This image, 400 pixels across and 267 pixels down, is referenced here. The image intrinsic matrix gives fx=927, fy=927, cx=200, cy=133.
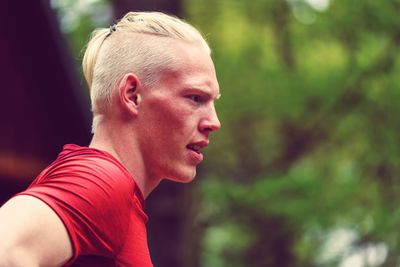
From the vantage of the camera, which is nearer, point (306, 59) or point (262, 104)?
point (262, 104)

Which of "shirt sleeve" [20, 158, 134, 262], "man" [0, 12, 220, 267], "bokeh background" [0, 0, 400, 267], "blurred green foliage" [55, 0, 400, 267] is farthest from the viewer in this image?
"blurred green foliage" [55, 0, 400, 267]

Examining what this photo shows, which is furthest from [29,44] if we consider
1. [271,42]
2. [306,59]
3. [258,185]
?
[271,42]

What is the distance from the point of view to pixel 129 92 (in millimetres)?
2301

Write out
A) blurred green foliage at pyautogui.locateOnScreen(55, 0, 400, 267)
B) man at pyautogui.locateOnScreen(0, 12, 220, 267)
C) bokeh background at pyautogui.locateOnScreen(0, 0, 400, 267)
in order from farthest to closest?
blurred green foliage at pyautogui.locateOnScreen(55, 0, 400, 267)
bokeh background at pyautogui.locateOnScreen(0, 0, 400, 267)
man at pyautogui.locateOnScreen(0, 12, 220, 267)

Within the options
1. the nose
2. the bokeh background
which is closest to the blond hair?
the nose

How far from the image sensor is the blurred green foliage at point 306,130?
12133 millimetres

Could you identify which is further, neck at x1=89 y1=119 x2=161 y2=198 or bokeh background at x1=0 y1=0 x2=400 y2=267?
bokeh background at x1=0 y1=0 x2=400 y2=267

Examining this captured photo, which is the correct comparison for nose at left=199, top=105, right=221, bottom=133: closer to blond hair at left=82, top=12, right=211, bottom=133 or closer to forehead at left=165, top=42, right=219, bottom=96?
forehead at left=165, top=42, right=219, bottom=96

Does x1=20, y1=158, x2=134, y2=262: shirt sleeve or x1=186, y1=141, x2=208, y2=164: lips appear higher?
x1=186, y1=141, x2=208, y2=164: lips

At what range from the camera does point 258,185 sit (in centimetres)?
1216

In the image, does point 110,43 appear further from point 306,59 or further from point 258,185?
point 306,59

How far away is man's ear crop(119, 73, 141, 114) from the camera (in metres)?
2.29

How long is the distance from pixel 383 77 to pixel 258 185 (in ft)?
7.20

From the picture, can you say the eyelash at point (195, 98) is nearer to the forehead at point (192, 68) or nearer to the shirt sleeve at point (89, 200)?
the forehead at point (192, 68)
